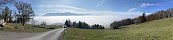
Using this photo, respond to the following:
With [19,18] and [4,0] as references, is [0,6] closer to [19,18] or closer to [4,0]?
[4,0]

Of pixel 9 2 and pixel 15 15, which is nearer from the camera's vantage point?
pixel 9 2

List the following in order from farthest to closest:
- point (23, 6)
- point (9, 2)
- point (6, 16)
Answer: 1. point (6, 16)
2. point (23, 6)
3. point (9, 2)

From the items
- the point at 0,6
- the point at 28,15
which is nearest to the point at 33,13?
the point at 28,15

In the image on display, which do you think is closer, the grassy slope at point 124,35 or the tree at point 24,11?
the grassy slope at point 124,35

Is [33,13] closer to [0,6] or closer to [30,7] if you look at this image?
[30,7]

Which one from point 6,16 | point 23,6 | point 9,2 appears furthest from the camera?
point 6,16

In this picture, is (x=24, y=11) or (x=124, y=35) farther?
(x=24, y=11)

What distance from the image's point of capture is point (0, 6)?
47969mm

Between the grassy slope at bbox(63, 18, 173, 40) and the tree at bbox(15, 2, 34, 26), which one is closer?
the grassy slope at bbox(63, 18, 173, 40)

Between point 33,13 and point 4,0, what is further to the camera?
point 33,13

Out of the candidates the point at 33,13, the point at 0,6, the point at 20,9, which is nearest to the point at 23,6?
the point at 20,9

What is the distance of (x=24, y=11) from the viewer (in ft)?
372

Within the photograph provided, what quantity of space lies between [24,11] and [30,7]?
120 inches

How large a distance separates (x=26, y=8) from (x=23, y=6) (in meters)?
1.98
